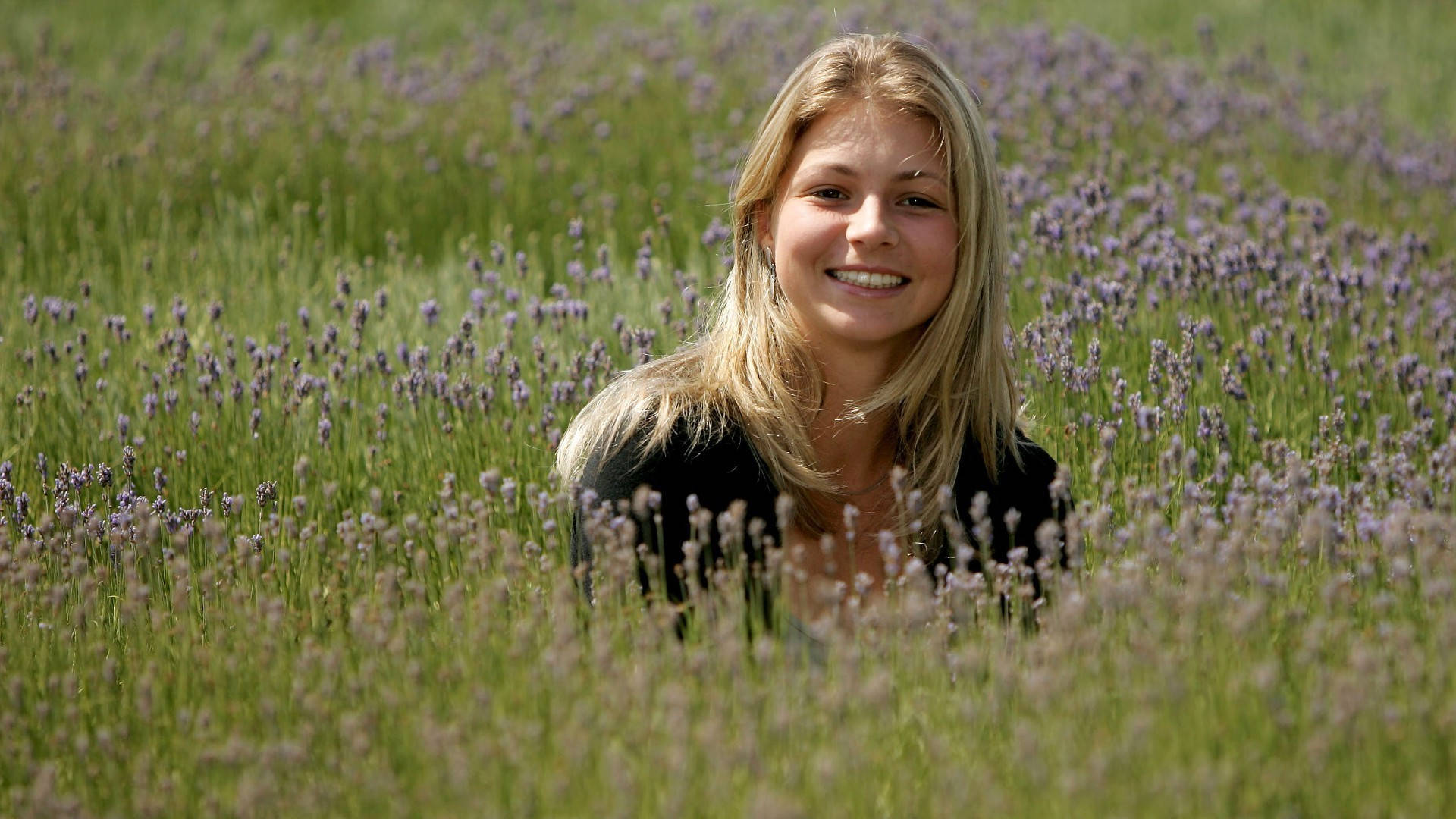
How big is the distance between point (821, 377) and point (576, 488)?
67cm

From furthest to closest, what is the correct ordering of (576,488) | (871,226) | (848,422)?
(848,422)
(576,488)
(871,226)

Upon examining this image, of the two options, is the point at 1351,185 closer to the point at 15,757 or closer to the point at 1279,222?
the point at 1279,222

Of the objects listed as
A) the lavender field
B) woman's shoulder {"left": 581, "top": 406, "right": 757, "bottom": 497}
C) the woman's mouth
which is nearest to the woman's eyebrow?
the woman's mouth

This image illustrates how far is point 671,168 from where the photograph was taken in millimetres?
7473

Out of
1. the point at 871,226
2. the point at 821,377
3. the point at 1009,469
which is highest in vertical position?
the point at 871,226

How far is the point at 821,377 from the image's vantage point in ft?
12.7

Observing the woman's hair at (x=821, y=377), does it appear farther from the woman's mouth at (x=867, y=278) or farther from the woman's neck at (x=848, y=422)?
the woman's mouth at (x=867, y=278)

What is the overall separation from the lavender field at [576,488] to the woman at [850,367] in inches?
9.8

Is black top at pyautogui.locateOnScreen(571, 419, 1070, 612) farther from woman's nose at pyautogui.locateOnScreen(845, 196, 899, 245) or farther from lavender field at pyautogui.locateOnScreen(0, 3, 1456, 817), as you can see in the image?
woman's nose at pyautogui.locateOnScreen(845, 196, 899, 245)

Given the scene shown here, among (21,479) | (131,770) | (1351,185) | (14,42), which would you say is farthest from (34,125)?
(1351,185)

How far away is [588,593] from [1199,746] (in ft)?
5.01

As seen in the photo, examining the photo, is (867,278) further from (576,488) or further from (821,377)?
(576,488)

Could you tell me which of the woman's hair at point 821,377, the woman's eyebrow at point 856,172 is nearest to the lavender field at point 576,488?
the woman's hair at point 821,377

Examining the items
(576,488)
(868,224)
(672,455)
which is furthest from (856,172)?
(576,488)
